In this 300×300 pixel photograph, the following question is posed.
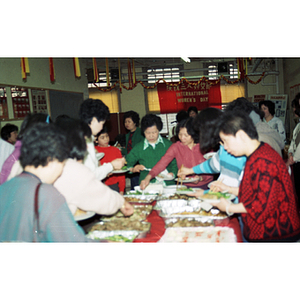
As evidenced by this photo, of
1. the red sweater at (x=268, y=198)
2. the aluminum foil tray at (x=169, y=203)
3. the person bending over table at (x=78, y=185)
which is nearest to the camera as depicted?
the red sweater at (x=268, y=198)

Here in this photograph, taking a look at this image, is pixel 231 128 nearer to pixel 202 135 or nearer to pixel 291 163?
pixel 202 135

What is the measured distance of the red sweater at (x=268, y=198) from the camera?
1.43m

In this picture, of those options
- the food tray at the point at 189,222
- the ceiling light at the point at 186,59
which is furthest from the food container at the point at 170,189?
the ceiling light at the point at 186,59

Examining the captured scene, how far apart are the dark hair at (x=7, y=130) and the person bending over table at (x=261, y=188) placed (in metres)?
1.22

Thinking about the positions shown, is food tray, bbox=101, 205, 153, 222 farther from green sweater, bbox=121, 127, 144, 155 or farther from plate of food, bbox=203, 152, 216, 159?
green sweater, bbox=121, 127, 144, 155

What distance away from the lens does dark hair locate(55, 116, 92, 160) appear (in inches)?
61.5

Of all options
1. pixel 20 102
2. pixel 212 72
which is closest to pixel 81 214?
pixel 20 102

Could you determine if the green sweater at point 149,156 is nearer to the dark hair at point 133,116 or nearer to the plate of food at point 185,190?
the plate of food at point 185,190

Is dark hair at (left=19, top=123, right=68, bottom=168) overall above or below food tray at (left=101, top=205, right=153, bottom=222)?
above

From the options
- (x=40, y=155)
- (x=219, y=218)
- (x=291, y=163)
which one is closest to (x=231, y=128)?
(x=219, y=218)

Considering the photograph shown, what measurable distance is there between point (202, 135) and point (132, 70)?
0.70 metres

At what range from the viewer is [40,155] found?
51.7 inches

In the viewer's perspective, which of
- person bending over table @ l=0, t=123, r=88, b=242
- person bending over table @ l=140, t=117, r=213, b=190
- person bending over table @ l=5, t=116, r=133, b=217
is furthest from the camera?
person bending over table @ l=140, t=117, r=213, b=190

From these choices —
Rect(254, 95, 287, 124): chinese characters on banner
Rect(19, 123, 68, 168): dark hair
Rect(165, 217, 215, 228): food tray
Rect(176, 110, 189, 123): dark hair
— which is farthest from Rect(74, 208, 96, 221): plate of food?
Rect(254, 95, 287, 124): chinese characters on banner
